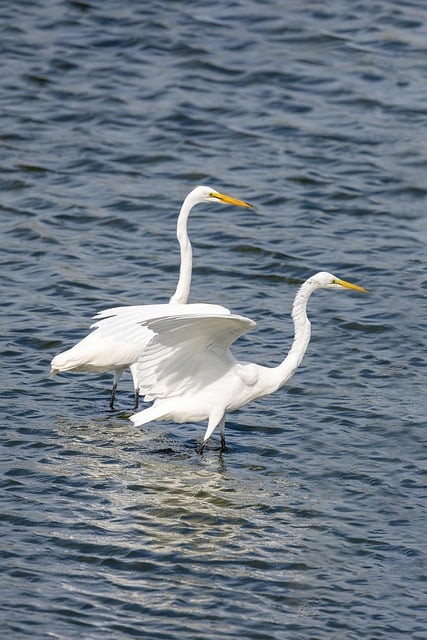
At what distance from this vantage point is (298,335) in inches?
364

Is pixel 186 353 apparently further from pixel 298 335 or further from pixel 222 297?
pixel 222 297

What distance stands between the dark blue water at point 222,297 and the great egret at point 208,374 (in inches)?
13.0

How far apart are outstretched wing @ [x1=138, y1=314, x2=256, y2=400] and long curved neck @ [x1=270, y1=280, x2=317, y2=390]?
364mm

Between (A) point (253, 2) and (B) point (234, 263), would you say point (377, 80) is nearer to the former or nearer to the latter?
(A) point (253, 2)

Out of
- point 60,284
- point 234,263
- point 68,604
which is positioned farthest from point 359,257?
point 68,604


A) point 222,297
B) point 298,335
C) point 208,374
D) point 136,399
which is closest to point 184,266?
point 136,399

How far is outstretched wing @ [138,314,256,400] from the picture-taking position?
8562 mm

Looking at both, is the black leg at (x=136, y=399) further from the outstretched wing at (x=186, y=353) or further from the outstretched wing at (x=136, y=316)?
the outstretched wing at (x=186, y=353)

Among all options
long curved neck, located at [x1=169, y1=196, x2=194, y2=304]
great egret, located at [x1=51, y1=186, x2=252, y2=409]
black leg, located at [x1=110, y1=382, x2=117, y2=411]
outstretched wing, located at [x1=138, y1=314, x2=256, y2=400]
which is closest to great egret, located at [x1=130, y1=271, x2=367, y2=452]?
outstretched wing, located at [x1=138, y1=314, x2=256, y2=400]

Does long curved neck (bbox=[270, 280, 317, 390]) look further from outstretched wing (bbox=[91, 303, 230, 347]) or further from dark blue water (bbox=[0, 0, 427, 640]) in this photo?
dark blue water (bbox=[0, 0, 427, 640])

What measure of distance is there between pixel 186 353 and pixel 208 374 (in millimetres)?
339

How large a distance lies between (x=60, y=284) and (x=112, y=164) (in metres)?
3.37

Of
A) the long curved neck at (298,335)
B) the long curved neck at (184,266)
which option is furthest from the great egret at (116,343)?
the long curved neck at (298,335)

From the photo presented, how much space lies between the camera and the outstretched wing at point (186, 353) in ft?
28.1
